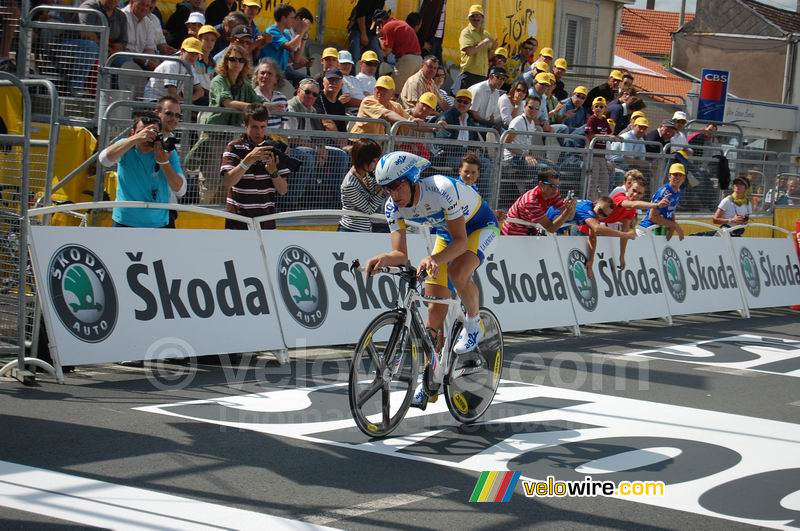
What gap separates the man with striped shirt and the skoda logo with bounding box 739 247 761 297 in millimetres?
9439

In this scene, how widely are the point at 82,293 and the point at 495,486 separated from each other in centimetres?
419

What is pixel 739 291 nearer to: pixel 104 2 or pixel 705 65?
pixel 104 2

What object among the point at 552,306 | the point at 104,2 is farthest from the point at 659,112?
the point at 104,2

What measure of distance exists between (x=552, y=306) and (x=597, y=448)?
6.12 metres

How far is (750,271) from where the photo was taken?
18109 mm

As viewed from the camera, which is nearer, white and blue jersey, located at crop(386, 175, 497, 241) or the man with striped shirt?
white and blue jersey, located at crop(386, 175, 497, 241)

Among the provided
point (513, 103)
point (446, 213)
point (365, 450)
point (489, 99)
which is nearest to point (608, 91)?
point (513, 103)

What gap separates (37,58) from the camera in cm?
1173

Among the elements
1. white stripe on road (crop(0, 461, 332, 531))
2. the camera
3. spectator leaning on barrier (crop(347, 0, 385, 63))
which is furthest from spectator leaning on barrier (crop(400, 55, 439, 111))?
white stripe on road (crop(0, 461, 332, 531))

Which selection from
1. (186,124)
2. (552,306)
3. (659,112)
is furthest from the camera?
(659,112)

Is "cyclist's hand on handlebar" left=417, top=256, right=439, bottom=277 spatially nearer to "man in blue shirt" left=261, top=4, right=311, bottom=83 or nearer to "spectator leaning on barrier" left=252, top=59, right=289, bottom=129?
"spectator leaning on barrier" left=252, top=59, right=289, bottom=129

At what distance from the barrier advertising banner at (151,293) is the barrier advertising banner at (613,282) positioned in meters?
5.09

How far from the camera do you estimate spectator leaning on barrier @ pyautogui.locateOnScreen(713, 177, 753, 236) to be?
19.5 metres

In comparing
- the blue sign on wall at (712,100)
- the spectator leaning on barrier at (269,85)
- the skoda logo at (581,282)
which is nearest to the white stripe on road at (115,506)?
the spectator leaning on barrier at (269,85)
